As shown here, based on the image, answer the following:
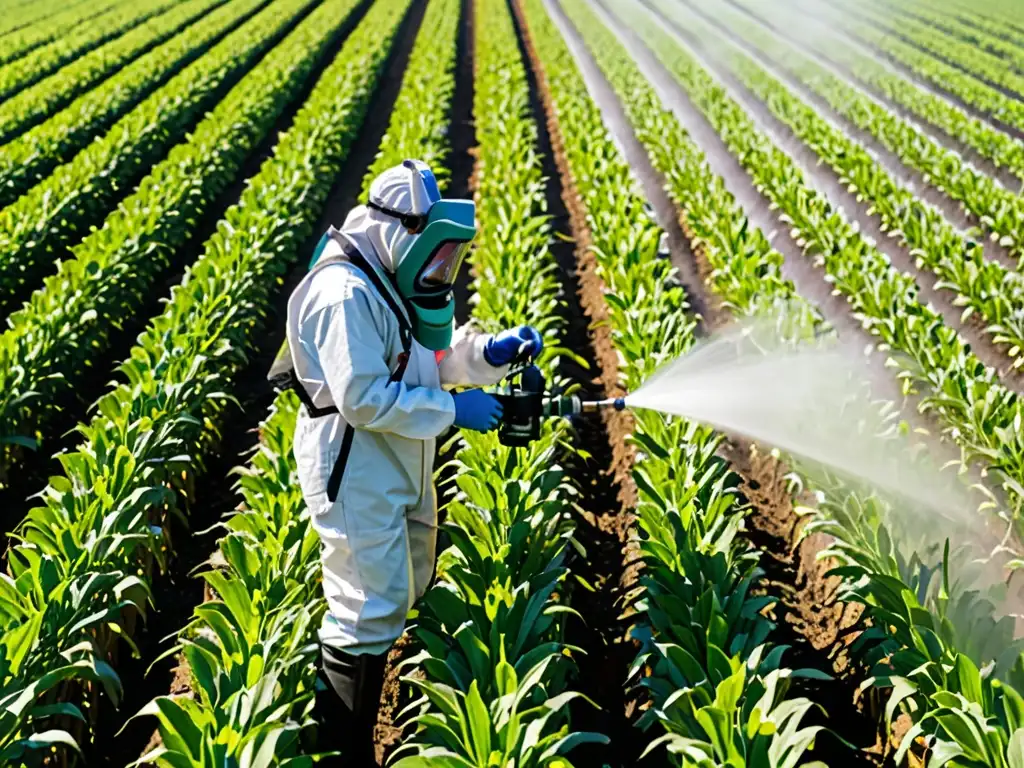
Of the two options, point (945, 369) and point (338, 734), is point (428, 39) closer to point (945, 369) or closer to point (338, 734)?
point (945, 369)

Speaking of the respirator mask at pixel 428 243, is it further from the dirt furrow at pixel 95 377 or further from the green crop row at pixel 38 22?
the green crop row at pixel 38 22

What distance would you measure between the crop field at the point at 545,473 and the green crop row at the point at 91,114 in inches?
4.1

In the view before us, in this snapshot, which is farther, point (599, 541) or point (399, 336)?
point (599, 541)

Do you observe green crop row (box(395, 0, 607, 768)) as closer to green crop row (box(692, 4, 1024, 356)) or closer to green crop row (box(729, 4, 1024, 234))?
green crop row (box(692, 4, 1024, 356))

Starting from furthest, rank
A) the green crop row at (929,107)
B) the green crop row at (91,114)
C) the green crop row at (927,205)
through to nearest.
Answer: the green crop row at (929,107) → the green crop row at (91,114) → the green crop row at (927,205)

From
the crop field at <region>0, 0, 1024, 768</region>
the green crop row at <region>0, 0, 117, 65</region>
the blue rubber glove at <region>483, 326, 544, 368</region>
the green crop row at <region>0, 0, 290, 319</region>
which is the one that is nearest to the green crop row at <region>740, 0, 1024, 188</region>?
the crop field at <region>0, 0, 1024, 768</region>

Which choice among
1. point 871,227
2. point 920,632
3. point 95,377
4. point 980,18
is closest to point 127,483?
point 95,377

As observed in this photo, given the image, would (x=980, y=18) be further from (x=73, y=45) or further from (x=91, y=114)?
(x=91, y=114)

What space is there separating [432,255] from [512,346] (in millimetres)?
551

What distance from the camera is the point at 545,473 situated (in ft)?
15.6

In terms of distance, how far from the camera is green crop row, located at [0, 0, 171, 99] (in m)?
20.1

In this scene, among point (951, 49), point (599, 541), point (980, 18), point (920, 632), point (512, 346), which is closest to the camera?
point (920, 632)

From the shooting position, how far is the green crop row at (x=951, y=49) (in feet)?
75.5

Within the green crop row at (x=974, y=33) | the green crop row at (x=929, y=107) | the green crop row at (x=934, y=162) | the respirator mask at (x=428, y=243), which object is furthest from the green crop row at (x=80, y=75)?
the green crop row at (x=974, y=33)
